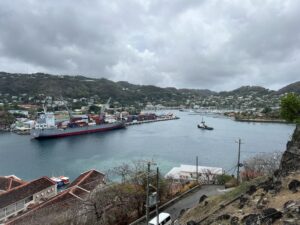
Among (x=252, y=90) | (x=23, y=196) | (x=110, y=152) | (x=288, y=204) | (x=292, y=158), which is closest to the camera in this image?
(x=288, y=204)

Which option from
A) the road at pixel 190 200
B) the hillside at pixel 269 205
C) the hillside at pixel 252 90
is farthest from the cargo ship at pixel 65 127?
the hillside at pixel 252 90

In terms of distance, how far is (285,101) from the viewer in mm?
12109

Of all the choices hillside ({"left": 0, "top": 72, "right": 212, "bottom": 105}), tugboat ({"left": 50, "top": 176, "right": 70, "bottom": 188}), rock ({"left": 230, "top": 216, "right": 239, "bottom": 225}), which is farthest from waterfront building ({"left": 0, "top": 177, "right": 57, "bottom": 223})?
hillside ({"left": 0, "top": 72, "right": 212, "bottom": 105})

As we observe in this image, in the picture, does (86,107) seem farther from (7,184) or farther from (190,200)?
(190,200)

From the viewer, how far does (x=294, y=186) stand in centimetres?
516

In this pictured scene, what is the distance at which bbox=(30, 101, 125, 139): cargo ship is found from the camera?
38731mm

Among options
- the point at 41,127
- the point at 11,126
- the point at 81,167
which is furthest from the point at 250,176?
the point at 11,126

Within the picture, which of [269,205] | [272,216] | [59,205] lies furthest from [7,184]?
[272,216]

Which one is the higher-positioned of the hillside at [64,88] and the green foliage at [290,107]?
the hillside at [64,88]

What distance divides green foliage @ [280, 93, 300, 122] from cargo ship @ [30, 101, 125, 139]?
3260 cm

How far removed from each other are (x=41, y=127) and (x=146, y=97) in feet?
249

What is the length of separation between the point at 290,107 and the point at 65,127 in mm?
35579

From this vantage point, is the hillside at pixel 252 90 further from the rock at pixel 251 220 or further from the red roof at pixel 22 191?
the rock at pixel 251 220

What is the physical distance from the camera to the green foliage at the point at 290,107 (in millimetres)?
12047
